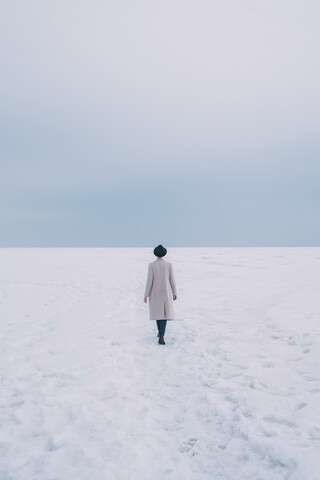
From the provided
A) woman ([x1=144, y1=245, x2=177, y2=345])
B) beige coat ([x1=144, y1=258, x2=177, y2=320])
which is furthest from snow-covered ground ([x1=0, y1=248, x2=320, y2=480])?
beige coat ([x1=144, y1=258, x2=177, y2=320])

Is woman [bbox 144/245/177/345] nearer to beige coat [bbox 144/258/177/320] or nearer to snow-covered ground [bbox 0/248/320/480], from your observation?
beige coat [bbox 144/258/177/320]

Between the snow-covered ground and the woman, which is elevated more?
the woman

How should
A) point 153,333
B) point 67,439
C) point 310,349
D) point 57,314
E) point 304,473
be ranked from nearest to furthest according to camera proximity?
point 304,473 < point 67,439 < point 310,349 < point 153,333 < point 57,314

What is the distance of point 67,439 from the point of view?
11.6 ft

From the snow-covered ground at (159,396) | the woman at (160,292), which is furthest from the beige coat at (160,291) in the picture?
the snow-covered ground at (159,396)

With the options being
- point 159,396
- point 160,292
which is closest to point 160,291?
point 160,292

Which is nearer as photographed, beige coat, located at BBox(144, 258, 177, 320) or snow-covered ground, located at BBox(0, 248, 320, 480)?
snow-covered ground, located at BBox(0, 248, 320, 480)

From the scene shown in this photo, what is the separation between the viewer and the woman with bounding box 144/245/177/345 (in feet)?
23.4

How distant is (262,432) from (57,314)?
274 inches

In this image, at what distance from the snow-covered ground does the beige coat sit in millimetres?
658

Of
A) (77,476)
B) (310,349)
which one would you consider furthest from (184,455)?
(310,349)

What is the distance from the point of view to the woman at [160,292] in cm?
712

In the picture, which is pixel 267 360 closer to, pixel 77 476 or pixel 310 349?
pixel 310 349

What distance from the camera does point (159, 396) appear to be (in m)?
4.61
